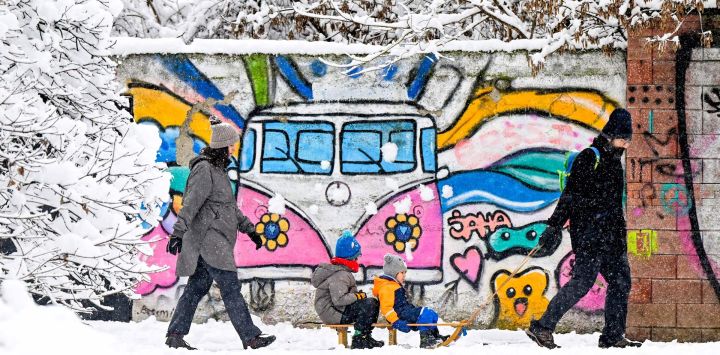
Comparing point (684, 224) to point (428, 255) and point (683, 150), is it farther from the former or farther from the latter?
point (428, 255)

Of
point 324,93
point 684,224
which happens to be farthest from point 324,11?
point 684,224

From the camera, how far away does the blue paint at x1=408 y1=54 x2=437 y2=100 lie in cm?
917

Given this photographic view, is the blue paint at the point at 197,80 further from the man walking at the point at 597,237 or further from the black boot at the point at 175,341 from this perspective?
the man walking at the point at 597,237

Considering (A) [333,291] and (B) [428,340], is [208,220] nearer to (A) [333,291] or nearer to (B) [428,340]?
(A) [333,291]

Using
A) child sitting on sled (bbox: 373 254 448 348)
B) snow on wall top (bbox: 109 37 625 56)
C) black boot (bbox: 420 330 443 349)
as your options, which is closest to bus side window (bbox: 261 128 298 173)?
snow on wall top (bbox: 109 37 625 56)

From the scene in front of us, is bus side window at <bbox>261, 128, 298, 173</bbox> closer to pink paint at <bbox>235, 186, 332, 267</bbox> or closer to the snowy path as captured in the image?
pink paint at <bbox>235, 186, 332, 267</bbox>

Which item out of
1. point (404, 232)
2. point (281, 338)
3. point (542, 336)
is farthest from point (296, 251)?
point (542, 336)

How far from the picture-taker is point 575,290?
25.5ft

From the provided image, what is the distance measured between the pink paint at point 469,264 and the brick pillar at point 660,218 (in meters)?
1.15

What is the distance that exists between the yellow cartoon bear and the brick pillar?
27.6 inches

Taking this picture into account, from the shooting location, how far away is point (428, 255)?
9164mm

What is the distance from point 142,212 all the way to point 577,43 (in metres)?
3.42

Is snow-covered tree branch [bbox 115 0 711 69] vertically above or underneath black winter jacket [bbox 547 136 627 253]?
above

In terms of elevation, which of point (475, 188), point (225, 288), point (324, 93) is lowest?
point (225, 288)
